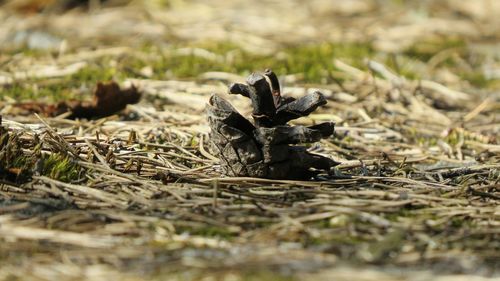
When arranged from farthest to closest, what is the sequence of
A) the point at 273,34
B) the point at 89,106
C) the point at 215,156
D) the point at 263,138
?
the point at 273,34, the point at 89,106, the point at 215,156, the point at 263,138

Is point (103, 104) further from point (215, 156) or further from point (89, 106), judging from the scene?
point (215, 156)

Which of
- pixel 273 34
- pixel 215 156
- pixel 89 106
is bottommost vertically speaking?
pixel 215 156

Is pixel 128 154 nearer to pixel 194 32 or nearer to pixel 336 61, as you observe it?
pixel 336 61

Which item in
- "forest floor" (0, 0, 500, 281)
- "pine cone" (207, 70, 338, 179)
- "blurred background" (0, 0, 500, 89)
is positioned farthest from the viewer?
"blurred background" (0, 0, 500, 89)

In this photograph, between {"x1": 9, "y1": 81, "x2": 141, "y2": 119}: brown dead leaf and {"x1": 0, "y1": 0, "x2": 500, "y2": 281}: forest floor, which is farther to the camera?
{"x1": 9, "y1": 81, "x2": 141, "y2": 119}: brown dead leaf

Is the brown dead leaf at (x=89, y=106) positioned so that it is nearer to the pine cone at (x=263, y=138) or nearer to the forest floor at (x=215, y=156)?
the forest floor at (x=215, y=156)

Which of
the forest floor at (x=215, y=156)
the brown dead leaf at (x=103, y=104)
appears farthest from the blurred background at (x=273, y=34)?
the brown dead leaf at (x=103, y=104)

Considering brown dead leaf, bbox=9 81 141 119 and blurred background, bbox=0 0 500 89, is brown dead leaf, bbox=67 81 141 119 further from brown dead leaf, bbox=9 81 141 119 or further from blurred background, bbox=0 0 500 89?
blurred background, bbox=0 0 500 89

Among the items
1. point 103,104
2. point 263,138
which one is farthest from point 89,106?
point 263,138

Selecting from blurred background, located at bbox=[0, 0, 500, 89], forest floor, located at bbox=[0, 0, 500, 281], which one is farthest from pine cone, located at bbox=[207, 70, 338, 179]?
blurred background, located at bbox=[0, 0, 500, 89]
